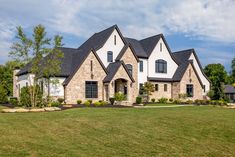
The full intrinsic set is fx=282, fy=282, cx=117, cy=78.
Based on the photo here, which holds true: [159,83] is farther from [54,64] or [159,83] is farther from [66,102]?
[54,64]

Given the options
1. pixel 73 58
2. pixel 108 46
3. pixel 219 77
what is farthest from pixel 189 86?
pixel 219 77

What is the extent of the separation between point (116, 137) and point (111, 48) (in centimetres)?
2751

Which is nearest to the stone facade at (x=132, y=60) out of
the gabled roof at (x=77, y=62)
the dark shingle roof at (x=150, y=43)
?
the dark shingle roof at (x=150, y=43)

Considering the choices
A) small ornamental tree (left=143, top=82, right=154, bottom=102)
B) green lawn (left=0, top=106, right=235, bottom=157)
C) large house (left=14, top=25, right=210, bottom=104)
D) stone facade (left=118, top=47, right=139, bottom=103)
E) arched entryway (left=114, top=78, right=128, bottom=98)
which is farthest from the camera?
small ornamental tree (left=143, top=82, right=154, bottom=102)

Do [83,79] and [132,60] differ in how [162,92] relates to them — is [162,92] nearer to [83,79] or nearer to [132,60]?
[132,60]

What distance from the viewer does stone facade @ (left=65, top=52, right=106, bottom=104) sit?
1323 inches

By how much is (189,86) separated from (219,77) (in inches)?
1234

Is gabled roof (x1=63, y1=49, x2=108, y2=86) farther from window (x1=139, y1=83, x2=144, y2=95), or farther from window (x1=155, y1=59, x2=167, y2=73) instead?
window (x1=155, y1=59, x2=167, y2=73)

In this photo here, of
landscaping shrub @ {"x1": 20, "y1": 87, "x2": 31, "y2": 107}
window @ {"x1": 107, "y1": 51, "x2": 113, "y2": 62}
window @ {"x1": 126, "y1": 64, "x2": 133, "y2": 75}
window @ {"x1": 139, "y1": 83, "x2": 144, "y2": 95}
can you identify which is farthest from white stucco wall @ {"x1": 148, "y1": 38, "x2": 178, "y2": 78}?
landscaping shrub @ {"x1": 20, "y1": 87, "x2": 31, "y2": 107}

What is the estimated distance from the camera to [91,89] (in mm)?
35031

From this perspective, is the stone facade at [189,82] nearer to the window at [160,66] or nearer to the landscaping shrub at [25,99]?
the window at [160,66]

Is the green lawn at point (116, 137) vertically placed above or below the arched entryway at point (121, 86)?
below

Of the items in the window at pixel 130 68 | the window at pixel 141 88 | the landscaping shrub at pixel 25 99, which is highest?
the window at pixel 130 68

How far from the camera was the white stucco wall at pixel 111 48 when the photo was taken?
3838cm
